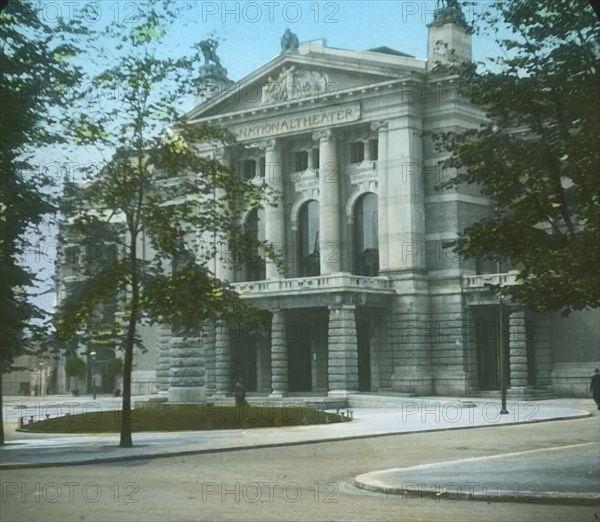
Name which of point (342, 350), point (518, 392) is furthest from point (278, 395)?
point (518, 392)

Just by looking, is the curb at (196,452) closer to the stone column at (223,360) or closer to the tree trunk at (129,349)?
the tree trunk at (129,349)

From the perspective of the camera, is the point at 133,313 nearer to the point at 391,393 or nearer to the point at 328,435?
the point at 328,435

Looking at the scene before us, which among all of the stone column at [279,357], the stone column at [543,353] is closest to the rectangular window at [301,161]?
the stone column at [279,357]

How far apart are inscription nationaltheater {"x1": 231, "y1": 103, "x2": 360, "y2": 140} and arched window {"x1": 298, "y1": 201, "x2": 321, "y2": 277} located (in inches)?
249

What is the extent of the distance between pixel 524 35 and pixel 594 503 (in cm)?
711

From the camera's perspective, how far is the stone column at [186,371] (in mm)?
26406

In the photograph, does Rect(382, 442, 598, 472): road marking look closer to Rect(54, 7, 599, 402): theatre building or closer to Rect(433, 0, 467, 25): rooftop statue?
Rect(433, 0, 467, 25): rooftop statue

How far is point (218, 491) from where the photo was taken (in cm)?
1784

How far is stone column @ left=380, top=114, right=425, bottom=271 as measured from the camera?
53.4 m

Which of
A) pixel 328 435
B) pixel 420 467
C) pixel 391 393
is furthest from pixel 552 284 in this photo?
pixel 391 393

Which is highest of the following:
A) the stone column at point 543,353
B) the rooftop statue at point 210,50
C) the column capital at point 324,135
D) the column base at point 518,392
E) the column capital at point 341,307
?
the column capital at point 324,135

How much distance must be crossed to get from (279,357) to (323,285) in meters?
4.75

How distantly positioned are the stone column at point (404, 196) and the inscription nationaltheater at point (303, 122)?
2.95 metres

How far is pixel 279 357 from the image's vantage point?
6181 cm
